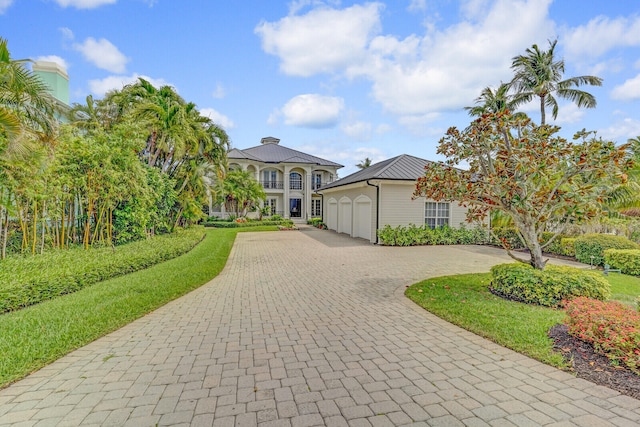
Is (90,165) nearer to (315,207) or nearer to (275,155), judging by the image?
(315,207)

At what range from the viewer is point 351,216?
18469 millimetres

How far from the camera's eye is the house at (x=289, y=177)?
32.2m

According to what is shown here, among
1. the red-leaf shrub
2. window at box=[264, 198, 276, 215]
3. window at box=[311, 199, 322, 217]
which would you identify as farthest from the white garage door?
the red-leaf shrub

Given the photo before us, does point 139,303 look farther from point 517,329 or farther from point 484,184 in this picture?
point 484,184

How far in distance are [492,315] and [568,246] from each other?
920 centimetres

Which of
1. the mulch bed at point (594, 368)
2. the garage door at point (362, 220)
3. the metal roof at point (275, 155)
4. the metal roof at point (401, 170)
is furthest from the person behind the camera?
the metal roof at point (275, 155)

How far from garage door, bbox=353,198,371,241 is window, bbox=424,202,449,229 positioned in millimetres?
2873

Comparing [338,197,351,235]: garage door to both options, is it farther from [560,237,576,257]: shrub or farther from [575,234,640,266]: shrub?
[575,234,640,266]: shrub

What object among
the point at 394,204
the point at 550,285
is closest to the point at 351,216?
the point at 394,204

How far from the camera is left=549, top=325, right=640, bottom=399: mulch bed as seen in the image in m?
3.07

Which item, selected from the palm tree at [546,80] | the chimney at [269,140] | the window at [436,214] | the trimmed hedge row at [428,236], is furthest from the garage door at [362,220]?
the chimney at [269,140]

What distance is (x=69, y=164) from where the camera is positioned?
327 inches

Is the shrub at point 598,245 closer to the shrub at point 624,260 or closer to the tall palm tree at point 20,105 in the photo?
the shrub at point 624,260

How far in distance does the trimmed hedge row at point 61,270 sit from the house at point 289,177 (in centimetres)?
2279
